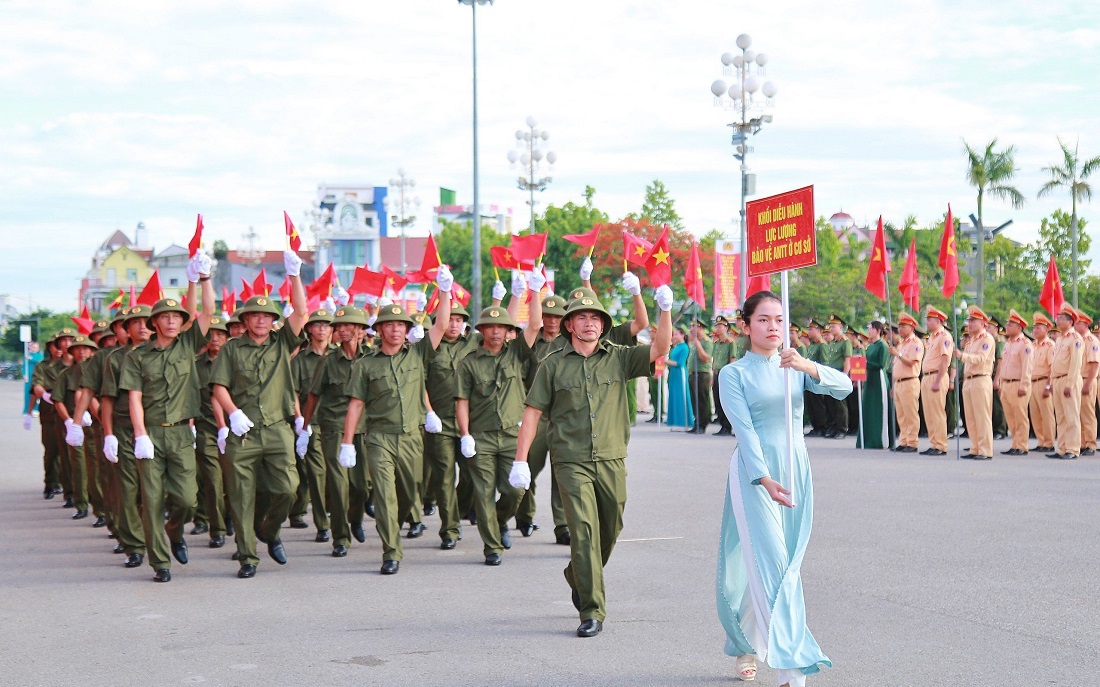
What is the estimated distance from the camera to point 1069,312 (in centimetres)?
1839

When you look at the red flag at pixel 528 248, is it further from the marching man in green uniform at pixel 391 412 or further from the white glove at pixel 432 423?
the marching man in green uniform at pixel 391 412

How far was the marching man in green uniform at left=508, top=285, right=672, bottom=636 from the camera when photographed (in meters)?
7.56

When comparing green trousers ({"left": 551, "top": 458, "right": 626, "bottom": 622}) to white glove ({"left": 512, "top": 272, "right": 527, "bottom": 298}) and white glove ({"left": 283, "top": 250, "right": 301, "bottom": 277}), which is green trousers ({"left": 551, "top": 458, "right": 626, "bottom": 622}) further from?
white glove ({"left": 512, "top": 272, "right": 527, "bottom": 298})

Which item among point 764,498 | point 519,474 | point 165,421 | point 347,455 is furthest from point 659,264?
point 764,498

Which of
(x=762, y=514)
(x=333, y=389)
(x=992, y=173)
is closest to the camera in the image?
(x=762, y=514)

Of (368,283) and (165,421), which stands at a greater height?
(368,283)

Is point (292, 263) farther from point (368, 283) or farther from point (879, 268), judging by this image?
point (879, 268)

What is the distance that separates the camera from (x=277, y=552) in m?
10.2

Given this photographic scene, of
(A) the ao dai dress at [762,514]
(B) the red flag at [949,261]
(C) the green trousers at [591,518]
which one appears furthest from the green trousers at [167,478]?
(B) the red flag at [949,261]

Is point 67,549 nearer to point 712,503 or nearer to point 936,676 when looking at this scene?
point 712,503

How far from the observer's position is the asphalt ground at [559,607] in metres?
6.48

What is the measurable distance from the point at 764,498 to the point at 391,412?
4601 mm

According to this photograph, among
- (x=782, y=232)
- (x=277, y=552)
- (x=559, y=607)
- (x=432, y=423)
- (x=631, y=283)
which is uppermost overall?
(x=782, y=232)

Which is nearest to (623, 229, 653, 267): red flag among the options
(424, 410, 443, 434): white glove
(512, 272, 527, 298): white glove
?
(512, 272, 527, 298): white glove
